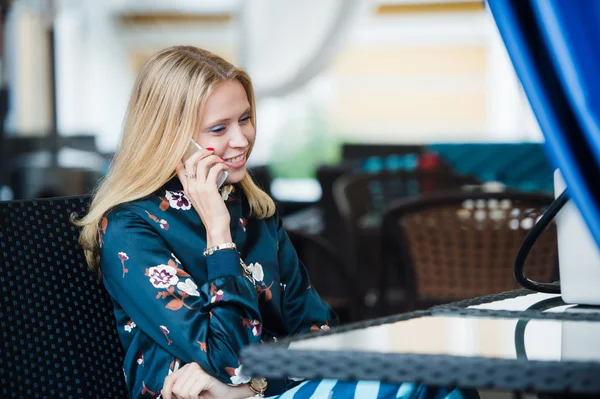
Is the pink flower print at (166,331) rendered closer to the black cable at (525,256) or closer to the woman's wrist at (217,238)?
the woman's wrist at (217,238)

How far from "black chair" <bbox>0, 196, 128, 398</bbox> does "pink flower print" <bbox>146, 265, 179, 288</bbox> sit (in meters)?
0.11

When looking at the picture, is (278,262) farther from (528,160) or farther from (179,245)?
(528,160)

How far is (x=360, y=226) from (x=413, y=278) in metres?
0.75

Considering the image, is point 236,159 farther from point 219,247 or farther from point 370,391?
point 370,391

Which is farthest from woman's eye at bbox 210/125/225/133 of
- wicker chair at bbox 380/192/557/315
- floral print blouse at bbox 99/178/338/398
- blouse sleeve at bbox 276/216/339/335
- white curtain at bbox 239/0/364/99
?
white curtain at bbox 239/0/364/99

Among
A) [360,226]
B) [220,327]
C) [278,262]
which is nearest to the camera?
[220,327]

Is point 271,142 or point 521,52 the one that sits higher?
point 521,52

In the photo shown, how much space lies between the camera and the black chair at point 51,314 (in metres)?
1.17

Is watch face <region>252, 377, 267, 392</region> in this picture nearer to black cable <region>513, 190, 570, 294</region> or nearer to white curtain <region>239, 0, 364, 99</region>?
black cable <region>513, 190, 570, 294</region>

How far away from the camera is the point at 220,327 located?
1.27m

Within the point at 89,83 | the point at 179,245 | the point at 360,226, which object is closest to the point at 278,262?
the point at 179,245

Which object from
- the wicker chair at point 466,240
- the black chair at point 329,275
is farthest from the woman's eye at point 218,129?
the black chair at point 329,275

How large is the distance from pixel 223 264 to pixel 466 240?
123cm

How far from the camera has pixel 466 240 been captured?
241 centimetres
